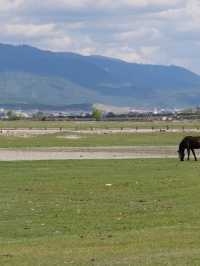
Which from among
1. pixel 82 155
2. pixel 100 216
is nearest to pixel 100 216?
pixel 100 216

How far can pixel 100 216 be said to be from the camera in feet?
66.0

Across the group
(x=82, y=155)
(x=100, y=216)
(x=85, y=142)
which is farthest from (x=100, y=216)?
(x=85, y=142)

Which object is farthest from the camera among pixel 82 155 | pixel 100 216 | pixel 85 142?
pixel 85 142

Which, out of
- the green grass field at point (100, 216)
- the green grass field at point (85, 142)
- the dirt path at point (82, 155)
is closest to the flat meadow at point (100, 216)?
the green grass field at point (100, 216)

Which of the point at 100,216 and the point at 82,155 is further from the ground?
the point at 82,155

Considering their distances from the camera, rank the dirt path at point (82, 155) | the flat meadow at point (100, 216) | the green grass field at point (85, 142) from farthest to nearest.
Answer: the green grass field at point (85, 142), the dirt path at point (82, 155), the flat meadow at point (100, 216)

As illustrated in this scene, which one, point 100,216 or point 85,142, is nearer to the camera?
point 100,216

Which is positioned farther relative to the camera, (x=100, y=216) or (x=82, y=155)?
(x=82, y=155)

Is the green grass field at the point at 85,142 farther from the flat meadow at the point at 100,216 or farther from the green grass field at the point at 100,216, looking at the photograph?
the green grass field at the point at 100,216

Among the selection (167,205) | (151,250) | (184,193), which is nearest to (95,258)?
(151,250)

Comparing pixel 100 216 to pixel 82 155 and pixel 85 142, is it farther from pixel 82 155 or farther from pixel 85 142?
pixel 85 142

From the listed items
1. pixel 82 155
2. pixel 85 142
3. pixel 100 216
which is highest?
pixel 85 142

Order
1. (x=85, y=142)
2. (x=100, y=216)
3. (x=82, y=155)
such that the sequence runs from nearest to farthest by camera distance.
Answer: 1. (x=100, y=216)
2. (x=82, y=155)
3. (x=85, y=142)

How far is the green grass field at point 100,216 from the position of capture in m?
14.2
